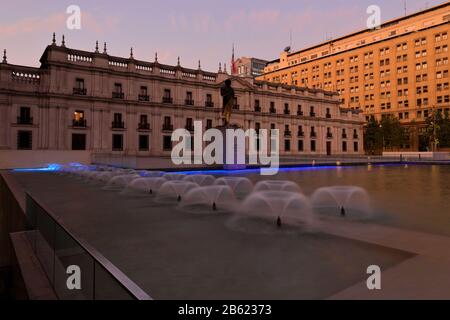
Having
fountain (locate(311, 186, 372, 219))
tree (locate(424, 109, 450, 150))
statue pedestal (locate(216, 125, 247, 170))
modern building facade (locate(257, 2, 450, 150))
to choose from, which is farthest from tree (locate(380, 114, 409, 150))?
fountain (locate(311, 186, 372, 219))

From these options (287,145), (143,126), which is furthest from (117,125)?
(287,145)

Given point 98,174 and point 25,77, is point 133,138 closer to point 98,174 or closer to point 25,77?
point 25,77

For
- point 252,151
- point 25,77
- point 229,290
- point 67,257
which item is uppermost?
point 25,77

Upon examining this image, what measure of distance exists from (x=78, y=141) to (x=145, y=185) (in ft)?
94.6

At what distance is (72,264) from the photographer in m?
3.18

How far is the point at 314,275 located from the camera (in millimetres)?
3557

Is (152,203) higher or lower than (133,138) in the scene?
lower

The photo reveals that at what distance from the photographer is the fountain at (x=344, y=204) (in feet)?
22.9

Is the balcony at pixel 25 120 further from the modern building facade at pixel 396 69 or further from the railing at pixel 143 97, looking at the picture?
the modern building facade at pixel 396 69

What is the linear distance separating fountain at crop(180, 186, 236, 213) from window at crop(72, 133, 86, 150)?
32.4 m

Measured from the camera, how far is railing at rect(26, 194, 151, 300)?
2.09 metres

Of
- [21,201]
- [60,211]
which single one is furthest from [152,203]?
[21,201]

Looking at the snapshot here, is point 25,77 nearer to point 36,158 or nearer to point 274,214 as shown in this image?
point 36,158

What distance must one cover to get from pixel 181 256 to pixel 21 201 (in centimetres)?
624
